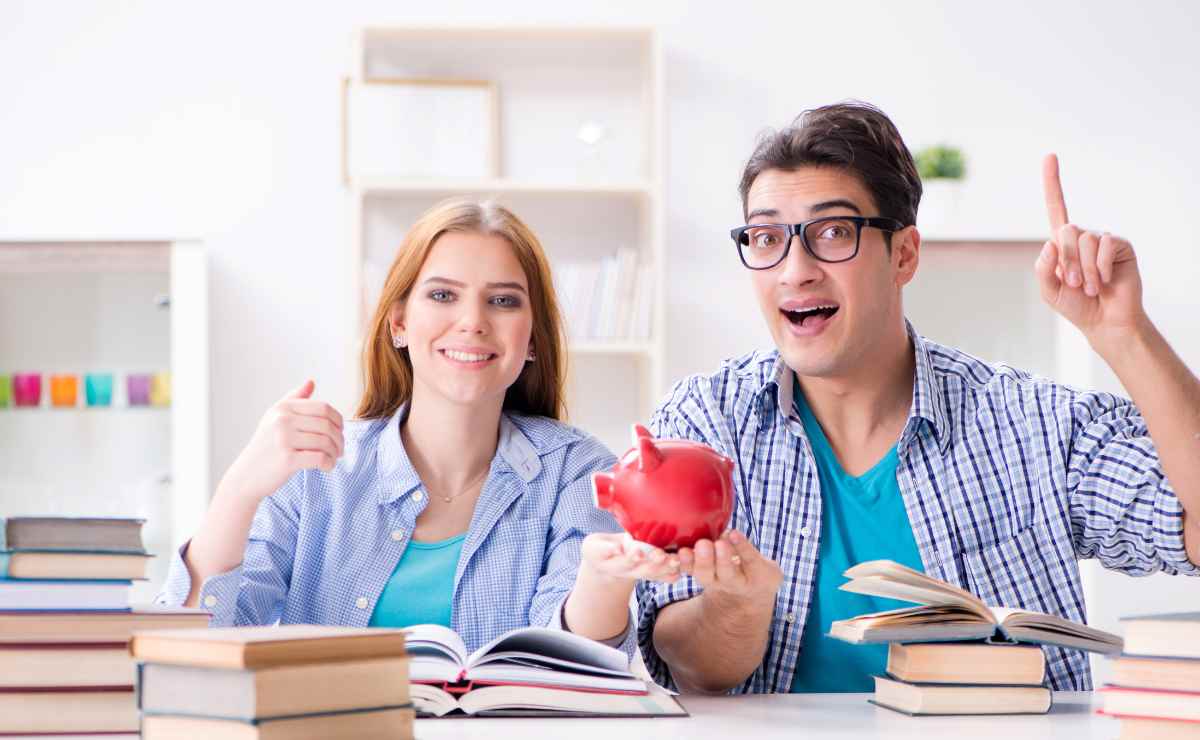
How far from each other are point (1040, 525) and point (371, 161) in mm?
2354

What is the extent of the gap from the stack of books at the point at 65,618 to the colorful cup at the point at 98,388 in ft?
8.98

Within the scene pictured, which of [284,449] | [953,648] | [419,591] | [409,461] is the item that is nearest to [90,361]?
[409,461]

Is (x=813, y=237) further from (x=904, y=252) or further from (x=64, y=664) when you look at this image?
(x=64, y=664)

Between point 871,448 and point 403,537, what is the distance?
697mm

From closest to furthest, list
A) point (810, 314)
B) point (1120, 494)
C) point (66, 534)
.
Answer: point (66, 534) < point (1120, 494) < point (810, 314)

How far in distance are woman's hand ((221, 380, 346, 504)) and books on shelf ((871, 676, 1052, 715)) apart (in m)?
0.74

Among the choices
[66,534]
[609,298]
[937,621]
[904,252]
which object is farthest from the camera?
[609,298]

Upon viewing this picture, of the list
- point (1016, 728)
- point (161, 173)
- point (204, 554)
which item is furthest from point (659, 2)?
point (1016, 728)

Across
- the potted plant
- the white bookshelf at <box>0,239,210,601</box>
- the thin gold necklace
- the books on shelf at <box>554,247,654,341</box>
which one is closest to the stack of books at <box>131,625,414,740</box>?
the thin gold necklace

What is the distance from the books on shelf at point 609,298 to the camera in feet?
11.8

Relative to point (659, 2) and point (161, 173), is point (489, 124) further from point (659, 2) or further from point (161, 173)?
point (161, 173)

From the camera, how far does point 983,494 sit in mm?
1809

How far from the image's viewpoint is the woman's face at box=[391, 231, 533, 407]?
6.14 feet

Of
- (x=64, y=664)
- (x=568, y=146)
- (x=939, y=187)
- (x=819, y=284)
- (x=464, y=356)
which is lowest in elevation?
(x=64, y=664)
